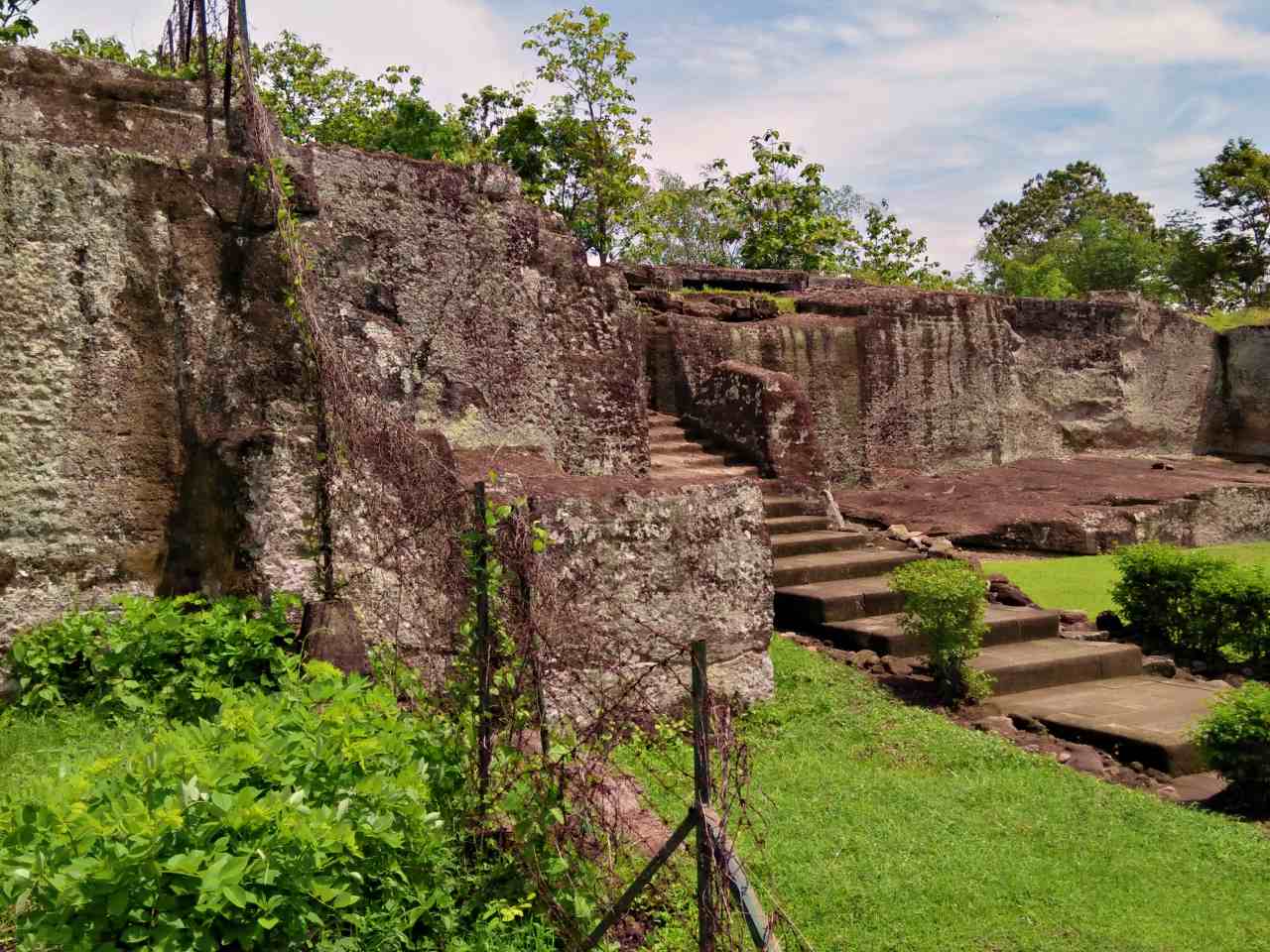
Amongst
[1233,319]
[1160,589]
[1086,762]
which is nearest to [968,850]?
[1086,762]

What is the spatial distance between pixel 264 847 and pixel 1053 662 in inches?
234

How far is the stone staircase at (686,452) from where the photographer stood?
9.91m

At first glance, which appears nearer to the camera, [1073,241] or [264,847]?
[264,847]

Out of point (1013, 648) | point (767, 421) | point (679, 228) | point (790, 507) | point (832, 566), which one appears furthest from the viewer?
point (679, 228)

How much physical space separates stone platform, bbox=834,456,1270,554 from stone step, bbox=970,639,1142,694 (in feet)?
11.8

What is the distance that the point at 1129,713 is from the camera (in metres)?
6.68

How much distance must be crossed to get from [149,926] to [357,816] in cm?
56

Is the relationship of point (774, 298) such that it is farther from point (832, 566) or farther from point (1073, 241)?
point (1073, 241)

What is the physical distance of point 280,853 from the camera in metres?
2.70

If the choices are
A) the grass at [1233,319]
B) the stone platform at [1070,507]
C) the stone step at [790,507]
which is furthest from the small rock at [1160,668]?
the grass at [1233,319]

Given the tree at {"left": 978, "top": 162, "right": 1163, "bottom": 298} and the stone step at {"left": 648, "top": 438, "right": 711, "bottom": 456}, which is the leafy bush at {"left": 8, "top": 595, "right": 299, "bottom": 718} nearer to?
the stone step at {"left": 648, "top": 438, "right": 711, "bottom": 456}

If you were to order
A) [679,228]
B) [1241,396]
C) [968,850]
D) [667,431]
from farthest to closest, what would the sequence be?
[679,228], [1241,396], [667,431], [968,850]

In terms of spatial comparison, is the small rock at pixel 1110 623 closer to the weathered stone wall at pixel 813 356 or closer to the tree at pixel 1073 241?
the weathered stone wall at pixel 813 356

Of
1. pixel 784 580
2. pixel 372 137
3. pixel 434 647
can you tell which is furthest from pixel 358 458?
pixel 372 137
